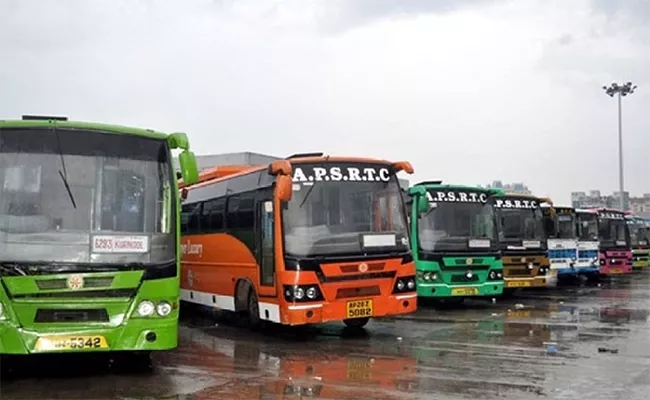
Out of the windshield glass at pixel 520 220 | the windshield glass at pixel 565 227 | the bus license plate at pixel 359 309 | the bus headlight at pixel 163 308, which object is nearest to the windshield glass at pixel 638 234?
the windshield glass at pixel 565 227

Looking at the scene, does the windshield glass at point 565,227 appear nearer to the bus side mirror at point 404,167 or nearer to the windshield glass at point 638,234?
the windshield glass at point 638,234

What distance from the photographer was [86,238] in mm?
7801

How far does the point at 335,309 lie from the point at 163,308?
337 cm

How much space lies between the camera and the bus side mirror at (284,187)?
10344 millimetres

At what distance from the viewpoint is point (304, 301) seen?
10.6 meters

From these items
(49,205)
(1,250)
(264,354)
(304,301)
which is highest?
(49,205)

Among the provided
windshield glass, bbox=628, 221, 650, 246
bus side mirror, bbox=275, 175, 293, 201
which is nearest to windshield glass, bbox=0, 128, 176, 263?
Answer: bus side mirror, bbox=275, 175, 293, 201

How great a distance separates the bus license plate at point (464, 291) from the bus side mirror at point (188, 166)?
790cm

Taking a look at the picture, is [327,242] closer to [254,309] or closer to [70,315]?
[254,309]

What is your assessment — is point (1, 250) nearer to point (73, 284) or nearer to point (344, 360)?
point (73, 284)

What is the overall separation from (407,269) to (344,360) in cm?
235

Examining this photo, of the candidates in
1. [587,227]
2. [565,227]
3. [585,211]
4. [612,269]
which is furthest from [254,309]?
[612,269]

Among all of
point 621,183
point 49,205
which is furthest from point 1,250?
point 621,183

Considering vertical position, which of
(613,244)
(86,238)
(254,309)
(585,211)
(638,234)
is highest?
(585,211)
